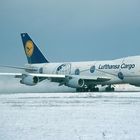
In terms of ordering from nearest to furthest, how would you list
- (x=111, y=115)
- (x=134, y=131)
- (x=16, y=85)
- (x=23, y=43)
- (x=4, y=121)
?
(x=134, y=131) → (x=4, y=121) → (x=111, y=115) → (x=23, y=43) → (x=16, y=85)

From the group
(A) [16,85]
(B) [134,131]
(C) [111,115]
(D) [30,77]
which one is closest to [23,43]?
(A) [16,85]

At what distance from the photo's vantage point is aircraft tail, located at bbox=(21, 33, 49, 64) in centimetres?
5859

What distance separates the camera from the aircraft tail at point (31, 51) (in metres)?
58.6

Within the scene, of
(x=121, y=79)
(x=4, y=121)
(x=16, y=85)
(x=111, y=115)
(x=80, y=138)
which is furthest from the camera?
(x=16, y=85)

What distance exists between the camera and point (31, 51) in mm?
59625

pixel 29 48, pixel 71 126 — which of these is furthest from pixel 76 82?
pixel 71 126

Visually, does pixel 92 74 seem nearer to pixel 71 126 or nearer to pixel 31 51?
pixel 31 51

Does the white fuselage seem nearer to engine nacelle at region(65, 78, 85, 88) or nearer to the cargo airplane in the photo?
the cargo airplane

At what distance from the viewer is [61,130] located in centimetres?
1118

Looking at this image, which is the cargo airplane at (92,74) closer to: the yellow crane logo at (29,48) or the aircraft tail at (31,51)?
the aircraft tail at (31,51)

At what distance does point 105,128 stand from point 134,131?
1.02 metres

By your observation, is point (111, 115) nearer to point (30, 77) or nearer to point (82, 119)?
point (82, 119)

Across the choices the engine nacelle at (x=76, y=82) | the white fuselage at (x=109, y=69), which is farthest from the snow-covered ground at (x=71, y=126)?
the engine nacelle at (x=76, y=82)

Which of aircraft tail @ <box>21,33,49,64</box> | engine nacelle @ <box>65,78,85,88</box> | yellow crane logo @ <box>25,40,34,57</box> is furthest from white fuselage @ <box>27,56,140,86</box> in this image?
yellow crane logo @ <box>25,40,34,57</box>
